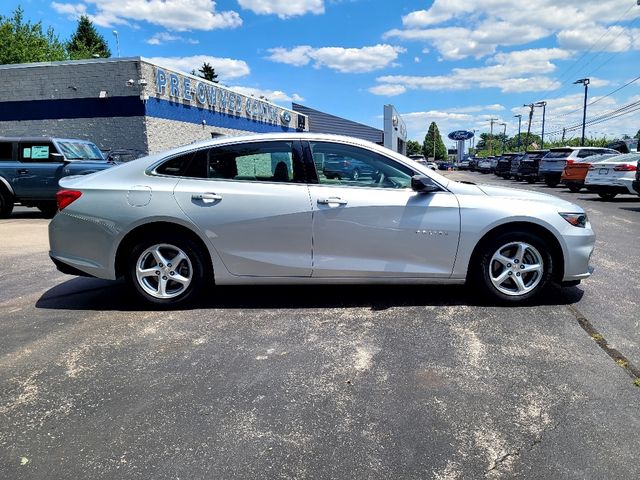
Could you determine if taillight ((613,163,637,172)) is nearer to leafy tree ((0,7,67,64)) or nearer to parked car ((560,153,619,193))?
parked car ((560,153,619,193))

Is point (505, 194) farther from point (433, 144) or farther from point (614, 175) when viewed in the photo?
point (433, 144)

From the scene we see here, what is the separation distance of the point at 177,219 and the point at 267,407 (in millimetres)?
2150

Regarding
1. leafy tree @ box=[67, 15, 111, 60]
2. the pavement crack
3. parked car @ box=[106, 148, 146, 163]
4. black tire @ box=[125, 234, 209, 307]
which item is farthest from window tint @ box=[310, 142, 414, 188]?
leafy tree @ box=[67, 15, 111, 60]

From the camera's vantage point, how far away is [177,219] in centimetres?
443

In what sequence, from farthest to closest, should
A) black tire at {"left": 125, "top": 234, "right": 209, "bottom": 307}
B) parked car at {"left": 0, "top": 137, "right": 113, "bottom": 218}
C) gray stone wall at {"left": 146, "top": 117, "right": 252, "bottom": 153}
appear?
gray stone wall at {"left": 146, "top": 117, "right": 252, "bottom": 153} → parked car at {"left": 0, "top": 137, "right": 113, "bottom": 218} → black tire at {"left": 125, "top": 234, "right": 209, "bottom": 307}

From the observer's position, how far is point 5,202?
11461 millimetres

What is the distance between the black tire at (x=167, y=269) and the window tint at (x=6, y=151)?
905cm

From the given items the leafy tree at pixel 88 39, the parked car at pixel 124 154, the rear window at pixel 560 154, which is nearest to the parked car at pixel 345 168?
the parked car at pixel 124 154

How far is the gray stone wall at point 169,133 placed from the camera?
19141 mm

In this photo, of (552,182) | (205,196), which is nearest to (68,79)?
(205,196)

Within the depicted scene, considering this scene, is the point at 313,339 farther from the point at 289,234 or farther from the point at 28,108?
the point at 28,108

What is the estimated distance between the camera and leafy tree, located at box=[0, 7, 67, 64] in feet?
106

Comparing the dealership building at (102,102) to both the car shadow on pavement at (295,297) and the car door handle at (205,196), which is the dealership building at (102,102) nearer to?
the car shadow on pavement at (295,297)

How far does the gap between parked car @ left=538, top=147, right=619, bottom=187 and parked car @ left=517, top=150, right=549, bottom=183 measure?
2.56 metres
